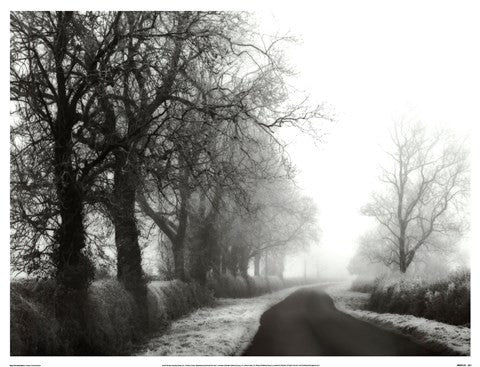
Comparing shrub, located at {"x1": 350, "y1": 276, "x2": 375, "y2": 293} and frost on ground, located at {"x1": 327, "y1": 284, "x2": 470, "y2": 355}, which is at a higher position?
frost on ground, located at {"x1": 327, "y1": 284, "x2": 470, "y2": 355}

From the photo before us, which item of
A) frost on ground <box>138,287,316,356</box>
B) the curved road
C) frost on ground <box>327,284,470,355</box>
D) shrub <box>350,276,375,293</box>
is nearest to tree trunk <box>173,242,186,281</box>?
frost on ground <box>138,287,316,356</box>

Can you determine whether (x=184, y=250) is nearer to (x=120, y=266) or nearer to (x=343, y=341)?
(x=120, y=266)

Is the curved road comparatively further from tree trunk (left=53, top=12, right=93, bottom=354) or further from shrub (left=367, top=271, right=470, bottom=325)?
tree trunk (left=53, top=12, right=93, bottom=354)

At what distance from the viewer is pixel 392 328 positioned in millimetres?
13094

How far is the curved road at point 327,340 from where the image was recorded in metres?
9.35

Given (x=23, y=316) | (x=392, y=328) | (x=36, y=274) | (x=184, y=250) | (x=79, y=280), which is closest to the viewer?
(x=23, y=316)

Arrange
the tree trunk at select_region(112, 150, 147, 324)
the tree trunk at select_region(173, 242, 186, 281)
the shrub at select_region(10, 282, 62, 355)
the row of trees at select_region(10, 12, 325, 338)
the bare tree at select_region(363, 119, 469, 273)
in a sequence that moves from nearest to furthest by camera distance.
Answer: the shrub at select_region(10, 282, 62, 355) → the row of trees at select_region(10, 12, 325, 338) → the tree trunk at select_region(112, 150, 147, 324) → the tree trunk at select_region(173, 242, 186, 281) → the bare tree at select_region(363, 119, 469, 273)

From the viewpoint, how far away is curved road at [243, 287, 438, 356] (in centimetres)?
935

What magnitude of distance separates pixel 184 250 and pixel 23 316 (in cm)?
1240

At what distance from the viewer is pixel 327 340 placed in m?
10.8

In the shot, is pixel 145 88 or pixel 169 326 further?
pixel 169 326

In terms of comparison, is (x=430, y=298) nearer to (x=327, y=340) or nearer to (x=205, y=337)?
(x=327, y=340)

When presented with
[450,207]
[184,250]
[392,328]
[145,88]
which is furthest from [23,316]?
[450,207]

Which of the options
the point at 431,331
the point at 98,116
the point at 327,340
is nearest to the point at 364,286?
the point at 431,331
